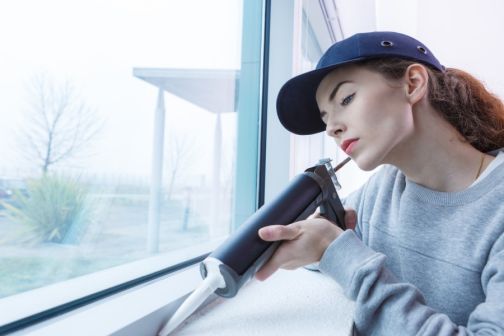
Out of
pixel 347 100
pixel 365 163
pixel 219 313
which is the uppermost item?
pixel 347 100

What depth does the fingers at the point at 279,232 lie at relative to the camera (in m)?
0.43

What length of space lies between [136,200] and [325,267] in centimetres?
39

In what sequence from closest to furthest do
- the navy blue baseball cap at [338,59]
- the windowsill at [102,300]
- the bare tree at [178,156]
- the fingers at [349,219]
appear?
1. the windowsill at [102,300]
2. the navy blue baseball cap at [338,59]
3. the fingers at [349,219]
4. the bare tree at [178,156]

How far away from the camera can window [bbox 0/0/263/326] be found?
42cm

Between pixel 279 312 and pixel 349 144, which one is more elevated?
pixel 349 144

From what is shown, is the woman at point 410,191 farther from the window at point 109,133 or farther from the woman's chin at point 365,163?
the window at point 109,133

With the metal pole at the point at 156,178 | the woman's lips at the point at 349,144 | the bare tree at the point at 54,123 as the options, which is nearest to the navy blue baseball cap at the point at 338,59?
the woman's lips at the point at 349,144

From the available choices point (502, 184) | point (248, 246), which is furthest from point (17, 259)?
point (502, 184)

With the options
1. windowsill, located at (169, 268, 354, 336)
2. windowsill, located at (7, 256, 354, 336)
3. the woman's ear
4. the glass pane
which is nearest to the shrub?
the glass pane

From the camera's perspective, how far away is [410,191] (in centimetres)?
65

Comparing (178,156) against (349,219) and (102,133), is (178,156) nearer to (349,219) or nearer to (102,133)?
(102,133)

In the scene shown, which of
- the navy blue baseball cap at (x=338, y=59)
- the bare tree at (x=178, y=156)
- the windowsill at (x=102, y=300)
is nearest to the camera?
the windowsill at (x=102, y=300)

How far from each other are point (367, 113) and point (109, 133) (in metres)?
0.43

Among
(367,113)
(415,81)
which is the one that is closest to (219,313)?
(367,113)
